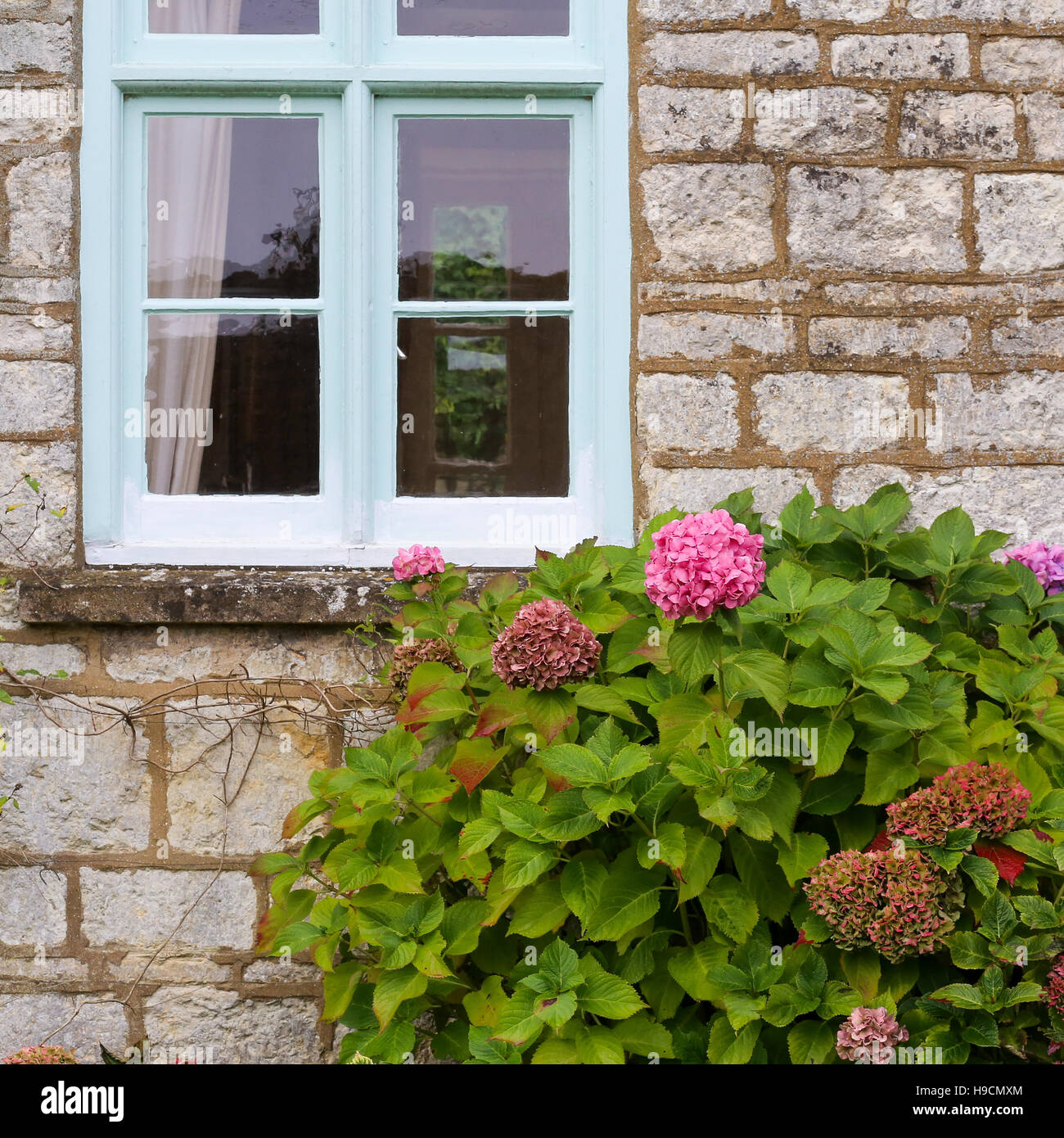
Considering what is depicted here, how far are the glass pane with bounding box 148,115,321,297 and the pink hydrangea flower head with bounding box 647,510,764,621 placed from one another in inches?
58.7

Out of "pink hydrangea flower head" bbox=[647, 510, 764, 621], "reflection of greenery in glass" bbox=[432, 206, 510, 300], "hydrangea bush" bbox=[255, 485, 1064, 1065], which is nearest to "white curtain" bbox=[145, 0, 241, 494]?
"reflection of greenery in glass" bbox=[432, 206, 510, 300]

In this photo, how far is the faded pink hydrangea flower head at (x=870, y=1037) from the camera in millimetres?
1614

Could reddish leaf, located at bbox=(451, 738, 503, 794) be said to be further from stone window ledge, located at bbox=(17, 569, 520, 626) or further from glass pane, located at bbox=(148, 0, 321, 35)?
glass pane, located at bbox=(148, 0, 321, 35)

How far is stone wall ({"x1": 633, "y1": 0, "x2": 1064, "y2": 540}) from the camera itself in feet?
8.13

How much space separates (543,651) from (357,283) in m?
1.26

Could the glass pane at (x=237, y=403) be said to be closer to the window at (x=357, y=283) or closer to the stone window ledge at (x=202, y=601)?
the window at (x=357, y=283)

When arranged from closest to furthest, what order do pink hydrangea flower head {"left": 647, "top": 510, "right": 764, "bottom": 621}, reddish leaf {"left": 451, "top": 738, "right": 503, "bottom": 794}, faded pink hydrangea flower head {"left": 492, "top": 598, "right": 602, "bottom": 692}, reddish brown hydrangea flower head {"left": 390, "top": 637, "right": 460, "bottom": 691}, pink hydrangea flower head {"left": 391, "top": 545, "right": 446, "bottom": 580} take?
pink hydrangea flower head {"left": 647, "top": 510, "right": 764, "bottom": 621}, faded pink hydrangea flower head {"left": 492, "top": 598, "right": 602, "bottom": 692}, reddish leaf {"left": 451, "top": 738, "right": 503, "bottom": 794}, reddish brown hydrangea flower head {"left": 390, "top": 637, "right": 460, "bottom": 691}, pink hydrangea flower head {"left": 391, "top": 545, "right": 446, "bottom": 580}

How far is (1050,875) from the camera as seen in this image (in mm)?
1765

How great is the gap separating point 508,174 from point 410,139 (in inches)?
11.1

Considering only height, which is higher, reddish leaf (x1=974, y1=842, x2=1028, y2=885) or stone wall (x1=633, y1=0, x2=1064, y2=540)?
stone wall (x1=633, y1=0, x2=1064, y2=540)

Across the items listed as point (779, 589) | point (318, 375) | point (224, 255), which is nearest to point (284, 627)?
point (318, 375)

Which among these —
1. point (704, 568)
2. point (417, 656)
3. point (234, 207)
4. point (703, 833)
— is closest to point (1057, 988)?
point (703, 833)

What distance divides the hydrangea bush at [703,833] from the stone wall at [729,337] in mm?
415

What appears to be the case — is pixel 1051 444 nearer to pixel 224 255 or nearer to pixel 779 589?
pixel 779 589
